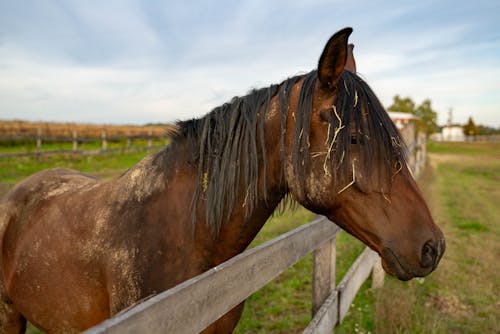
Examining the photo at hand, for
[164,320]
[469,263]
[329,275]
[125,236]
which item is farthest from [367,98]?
[469,263]

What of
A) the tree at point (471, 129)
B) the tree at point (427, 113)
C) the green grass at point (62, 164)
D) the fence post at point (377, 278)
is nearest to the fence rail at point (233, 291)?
the fence post at point (377, 278)

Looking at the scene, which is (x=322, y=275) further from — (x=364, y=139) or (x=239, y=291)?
(x=364, y=139)

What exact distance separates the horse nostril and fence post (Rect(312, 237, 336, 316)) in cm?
153

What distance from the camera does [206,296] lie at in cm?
134

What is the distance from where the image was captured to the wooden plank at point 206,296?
3.28ft

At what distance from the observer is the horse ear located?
5.09 ft

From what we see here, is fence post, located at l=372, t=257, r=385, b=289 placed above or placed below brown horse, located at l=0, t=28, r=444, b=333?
below

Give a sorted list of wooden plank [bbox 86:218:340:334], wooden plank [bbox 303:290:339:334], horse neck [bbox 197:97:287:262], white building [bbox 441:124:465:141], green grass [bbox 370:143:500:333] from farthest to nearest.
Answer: white building [bbox 441:124:465:141]
green grass [bbox 370:143:500:333]
wooden plank [bbox 303:290:339:334]
horse neck [bbox 197:97:287:262]
wooden plank [bbox 86:218:340:334]

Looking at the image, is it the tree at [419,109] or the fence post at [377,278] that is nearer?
the fence post at [377,278]

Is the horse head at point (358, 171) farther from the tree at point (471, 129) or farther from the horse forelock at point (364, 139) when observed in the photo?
the tree at point (471, 129)

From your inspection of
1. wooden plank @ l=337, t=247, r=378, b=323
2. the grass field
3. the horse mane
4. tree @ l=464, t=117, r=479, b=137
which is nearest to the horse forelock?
the horse mane

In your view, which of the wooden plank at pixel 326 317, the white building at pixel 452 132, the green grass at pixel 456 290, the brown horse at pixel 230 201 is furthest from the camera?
the white building at pixel 452 132

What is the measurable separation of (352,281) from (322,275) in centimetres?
75

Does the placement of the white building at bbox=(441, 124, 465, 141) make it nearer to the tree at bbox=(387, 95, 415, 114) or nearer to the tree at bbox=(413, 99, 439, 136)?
the tree at bbox=(413, 99, 439, 136)
